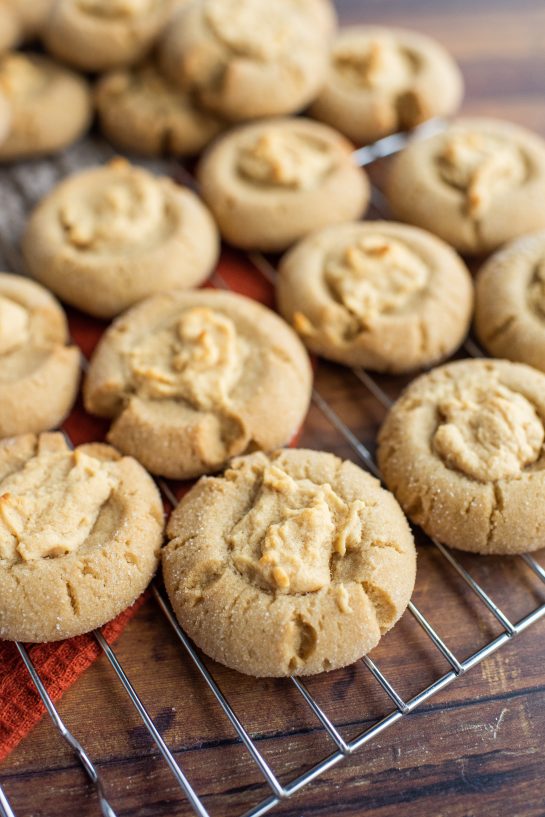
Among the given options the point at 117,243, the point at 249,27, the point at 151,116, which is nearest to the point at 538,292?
the point at 117,243

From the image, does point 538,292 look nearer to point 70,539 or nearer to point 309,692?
point 309,692

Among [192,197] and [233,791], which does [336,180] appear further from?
[233,791]

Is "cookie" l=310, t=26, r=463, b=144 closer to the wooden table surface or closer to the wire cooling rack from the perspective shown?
the wire cooling rack

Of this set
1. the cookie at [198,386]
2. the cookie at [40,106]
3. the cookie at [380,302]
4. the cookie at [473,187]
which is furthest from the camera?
the cookie at [40,106]

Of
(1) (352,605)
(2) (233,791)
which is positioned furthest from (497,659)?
(2) (233,791)

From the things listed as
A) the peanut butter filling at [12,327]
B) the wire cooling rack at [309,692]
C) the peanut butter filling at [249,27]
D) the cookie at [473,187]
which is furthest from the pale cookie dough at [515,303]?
the peanut butter filling at [12,327]

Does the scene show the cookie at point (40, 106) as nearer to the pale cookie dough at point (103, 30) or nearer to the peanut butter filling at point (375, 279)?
the pale cookie dough at point (103, 30)

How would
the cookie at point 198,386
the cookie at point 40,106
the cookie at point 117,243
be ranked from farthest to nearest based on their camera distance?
the cookie at point 40,106 < the cookie at point 117,243 < the cookie at point 198,386
